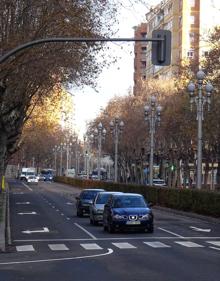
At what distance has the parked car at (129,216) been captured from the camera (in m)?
25.0

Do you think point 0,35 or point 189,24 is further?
point 189,24

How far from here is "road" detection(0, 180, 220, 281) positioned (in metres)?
13.2

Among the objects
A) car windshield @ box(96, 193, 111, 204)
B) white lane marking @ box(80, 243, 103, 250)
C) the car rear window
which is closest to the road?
white lane marking @ box(80, 243, 103, 250)

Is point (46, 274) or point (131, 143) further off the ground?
point (131, 143)

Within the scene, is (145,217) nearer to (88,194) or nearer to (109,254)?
(109,254)

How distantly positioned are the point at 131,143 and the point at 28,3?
2038 inches

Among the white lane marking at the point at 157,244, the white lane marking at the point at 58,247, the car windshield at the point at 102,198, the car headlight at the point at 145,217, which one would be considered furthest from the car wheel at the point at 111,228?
the white lane marking at the point at 58,247

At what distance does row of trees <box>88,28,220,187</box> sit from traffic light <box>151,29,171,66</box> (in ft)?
90.2

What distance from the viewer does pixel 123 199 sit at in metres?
26.5

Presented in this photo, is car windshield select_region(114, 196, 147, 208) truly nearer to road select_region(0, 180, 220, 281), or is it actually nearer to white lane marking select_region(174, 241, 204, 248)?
road select_region(0, 180, 220, 281)

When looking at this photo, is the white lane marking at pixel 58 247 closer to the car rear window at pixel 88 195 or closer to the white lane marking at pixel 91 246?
the white lane marking at pixel 91 246

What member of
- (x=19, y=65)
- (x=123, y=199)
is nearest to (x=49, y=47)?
(x=19, y=65)

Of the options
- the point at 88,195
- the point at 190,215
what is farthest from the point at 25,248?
the point at 190,215

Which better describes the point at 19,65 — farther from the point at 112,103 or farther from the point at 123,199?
the point at 112,103
